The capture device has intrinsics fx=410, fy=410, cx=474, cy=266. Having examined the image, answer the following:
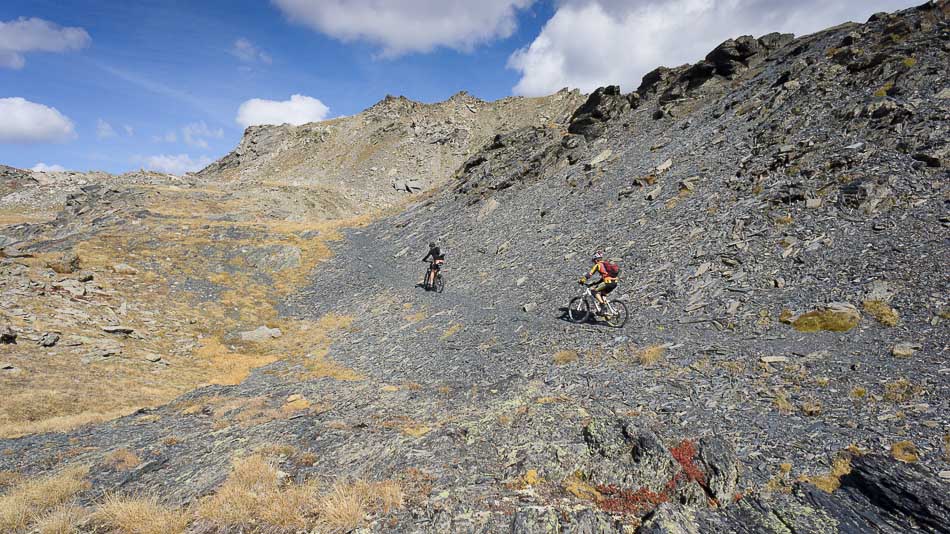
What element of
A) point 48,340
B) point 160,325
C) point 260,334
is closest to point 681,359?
point 260,334

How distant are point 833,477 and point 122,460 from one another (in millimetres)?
14101

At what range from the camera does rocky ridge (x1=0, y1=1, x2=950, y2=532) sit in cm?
667

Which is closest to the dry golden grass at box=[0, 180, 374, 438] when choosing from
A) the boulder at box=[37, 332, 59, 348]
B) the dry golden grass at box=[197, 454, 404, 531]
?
the boulder at box=[37, 332, 59, 348]

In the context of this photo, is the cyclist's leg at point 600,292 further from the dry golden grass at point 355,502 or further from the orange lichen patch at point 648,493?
the dry golden grass at point 355,502

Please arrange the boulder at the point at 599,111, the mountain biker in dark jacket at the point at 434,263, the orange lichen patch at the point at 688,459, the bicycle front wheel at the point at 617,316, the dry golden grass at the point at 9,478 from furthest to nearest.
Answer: the boulder at the point at 599,111, the mountain biker in dark jacket at the point at 434,263, the bicycle front wheel at the point at 617,316, the dry golden grass at the point at 9,478, the orange lichen patch at the point at 688,459

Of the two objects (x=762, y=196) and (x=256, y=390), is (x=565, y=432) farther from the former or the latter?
(x=762, y=196)

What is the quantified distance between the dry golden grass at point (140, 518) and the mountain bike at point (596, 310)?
1288 centimetres

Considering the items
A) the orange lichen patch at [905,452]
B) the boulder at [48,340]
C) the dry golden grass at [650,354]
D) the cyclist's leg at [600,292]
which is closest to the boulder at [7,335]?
the boulder at [48,340]

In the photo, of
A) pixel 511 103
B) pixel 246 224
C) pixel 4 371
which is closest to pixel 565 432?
pixel 4 371

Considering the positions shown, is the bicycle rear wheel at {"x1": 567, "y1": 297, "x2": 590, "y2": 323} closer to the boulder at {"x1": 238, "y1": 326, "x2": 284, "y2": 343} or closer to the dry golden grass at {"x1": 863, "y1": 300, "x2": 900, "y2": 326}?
the dry golden grass at {"x1": 863, "y1": 300, "x2": 900, "y2": 326}

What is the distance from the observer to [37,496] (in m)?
7.66

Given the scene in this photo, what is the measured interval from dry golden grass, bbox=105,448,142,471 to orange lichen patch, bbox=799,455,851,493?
43.6ft

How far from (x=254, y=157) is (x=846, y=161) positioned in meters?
Result: 97.2

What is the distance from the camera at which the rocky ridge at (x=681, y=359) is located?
6.67 m
